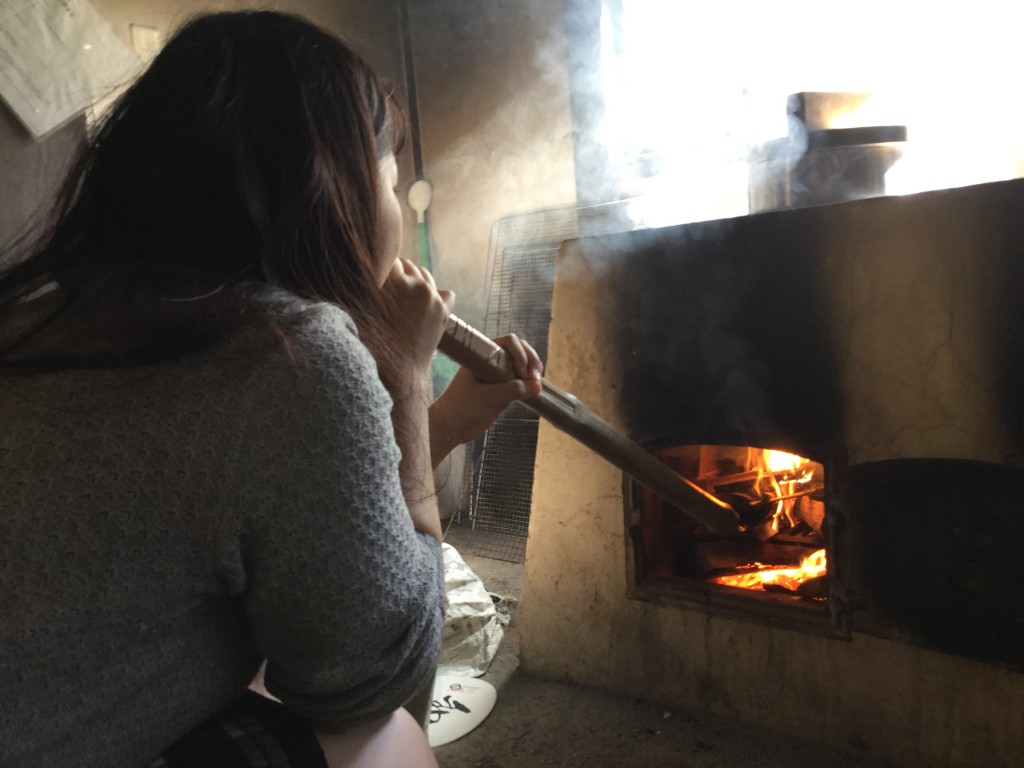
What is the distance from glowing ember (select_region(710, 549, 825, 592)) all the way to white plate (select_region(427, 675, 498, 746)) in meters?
0.72

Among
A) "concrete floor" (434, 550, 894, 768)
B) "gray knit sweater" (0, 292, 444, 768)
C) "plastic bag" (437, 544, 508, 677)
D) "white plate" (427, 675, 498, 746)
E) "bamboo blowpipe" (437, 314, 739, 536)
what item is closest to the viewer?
"gray knit sweater" (0, 292, 444, 768)

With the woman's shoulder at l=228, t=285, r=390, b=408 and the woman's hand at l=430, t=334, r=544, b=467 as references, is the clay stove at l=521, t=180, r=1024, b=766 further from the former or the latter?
the woman's shoulder at l=228, t=285, r=390, b=408

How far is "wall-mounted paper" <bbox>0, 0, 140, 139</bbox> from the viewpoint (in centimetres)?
209

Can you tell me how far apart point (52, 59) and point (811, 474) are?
8.22 feet

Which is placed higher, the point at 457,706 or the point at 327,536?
the point at 327,536

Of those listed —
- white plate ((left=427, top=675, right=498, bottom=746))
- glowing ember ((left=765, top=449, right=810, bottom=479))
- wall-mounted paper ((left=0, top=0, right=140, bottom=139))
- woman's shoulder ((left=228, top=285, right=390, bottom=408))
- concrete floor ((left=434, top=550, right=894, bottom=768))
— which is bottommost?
concrete floor ((left=434, top=550, right=894, bottom=768))

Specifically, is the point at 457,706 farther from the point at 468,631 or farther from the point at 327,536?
the point at 327,536

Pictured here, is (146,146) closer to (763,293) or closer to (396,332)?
(396,332)

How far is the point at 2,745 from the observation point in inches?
28.4

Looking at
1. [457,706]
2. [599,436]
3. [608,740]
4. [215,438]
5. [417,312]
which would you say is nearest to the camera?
[215,438]

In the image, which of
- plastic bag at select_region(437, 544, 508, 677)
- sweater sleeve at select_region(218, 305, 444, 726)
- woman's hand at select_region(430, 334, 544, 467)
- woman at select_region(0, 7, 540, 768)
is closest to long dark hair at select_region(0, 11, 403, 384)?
woman at select_region(0, 7, 540, 768)

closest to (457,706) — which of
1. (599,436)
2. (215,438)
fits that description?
(599,436)

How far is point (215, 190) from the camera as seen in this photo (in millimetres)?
854

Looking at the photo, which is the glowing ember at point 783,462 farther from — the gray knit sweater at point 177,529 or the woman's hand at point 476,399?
the gray knit sweater at point 177,529
